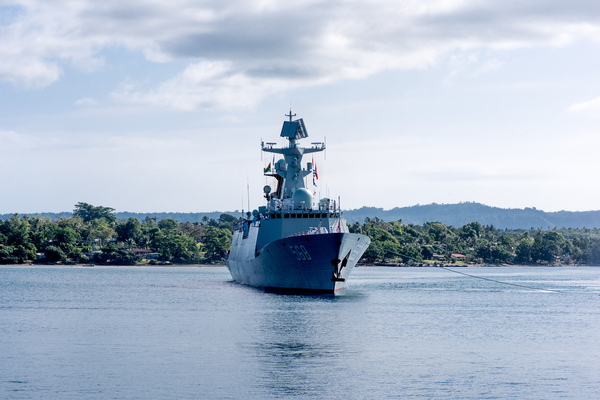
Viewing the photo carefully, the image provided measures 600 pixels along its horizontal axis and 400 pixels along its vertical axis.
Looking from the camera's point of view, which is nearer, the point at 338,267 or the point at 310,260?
the point at 310,260

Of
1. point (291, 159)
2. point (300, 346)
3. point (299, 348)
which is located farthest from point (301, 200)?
point (299, 348)

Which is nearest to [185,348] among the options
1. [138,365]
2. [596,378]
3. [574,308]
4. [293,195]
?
[138,365]

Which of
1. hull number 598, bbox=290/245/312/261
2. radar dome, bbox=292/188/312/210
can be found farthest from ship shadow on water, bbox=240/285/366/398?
radar dome, bbox=292/188/312/210

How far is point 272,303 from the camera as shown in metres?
62.4

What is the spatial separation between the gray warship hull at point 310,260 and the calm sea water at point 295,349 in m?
2.31

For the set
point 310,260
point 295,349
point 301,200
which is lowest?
point 295,349

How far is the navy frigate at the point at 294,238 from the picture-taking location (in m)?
63.9

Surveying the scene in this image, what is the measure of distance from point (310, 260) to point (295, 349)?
80.5 feet

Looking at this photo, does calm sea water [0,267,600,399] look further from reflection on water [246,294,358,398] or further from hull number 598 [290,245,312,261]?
hull number 598 [290,245,312,261]

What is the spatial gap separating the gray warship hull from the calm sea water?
2307 millimetres

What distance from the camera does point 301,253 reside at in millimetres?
64062

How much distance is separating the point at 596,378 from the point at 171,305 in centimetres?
3896

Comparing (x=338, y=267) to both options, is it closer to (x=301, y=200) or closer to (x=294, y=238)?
(x=294, y=238)

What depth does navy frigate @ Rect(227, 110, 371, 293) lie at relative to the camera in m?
63.9
